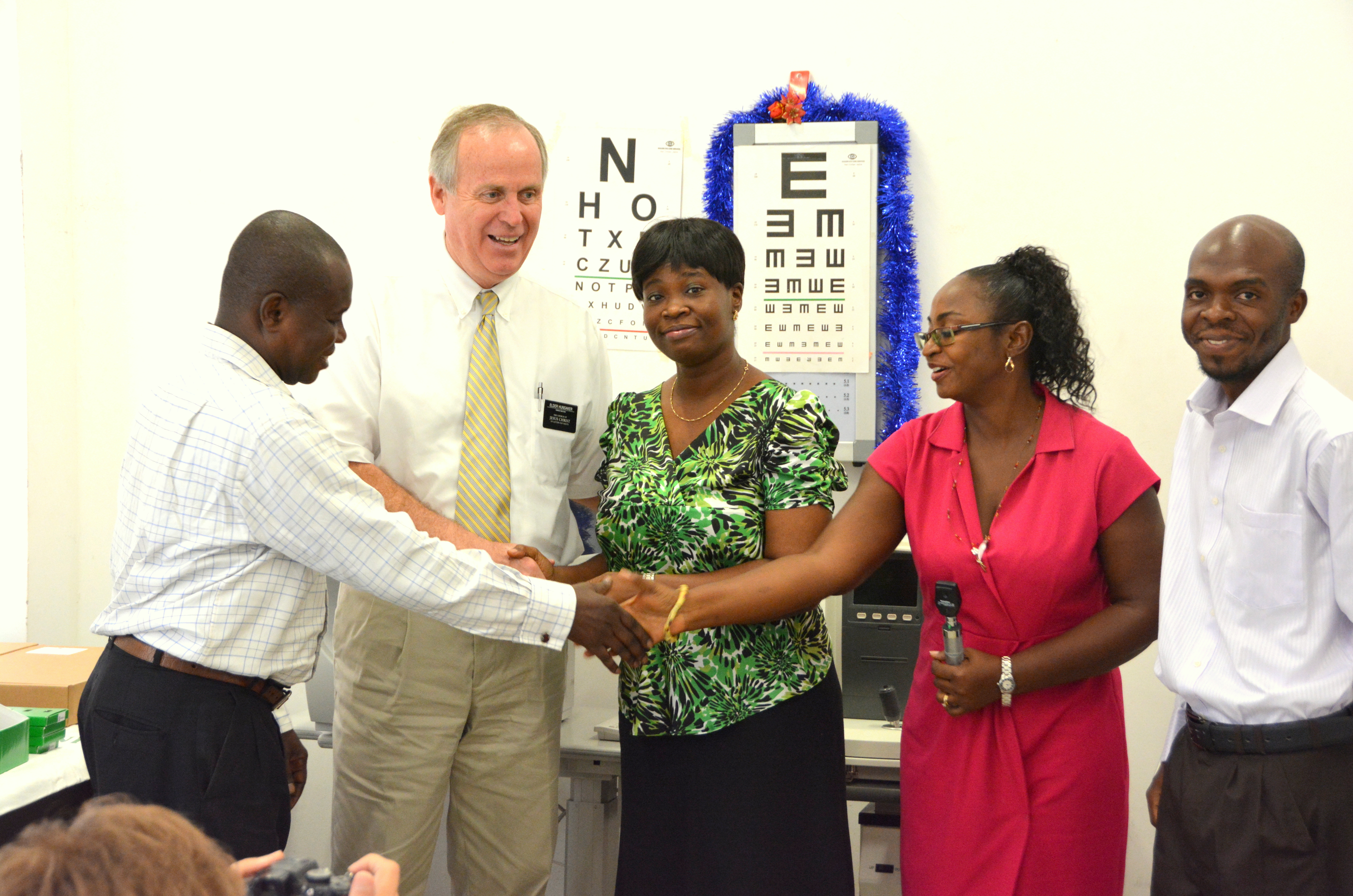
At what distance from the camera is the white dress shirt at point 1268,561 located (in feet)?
5.50

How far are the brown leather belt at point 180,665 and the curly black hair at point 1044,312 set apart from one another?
1.46m

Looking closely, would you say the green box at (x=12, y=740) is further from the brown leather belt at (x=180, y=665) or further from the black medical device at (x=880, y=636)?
the black medical device at (x=880, y=636)

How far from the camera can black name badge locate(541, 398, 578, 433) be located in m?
2.32

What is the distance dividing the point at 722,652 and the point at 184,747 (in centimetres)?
91

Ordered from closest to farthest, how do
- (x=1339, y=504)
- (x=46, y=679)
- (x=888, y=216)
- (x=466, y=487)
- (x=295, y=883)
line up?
(x=295, y=883), (x=1339, y=504), (x=466, y=487), (x=46, y=679), (x=888, y=216)

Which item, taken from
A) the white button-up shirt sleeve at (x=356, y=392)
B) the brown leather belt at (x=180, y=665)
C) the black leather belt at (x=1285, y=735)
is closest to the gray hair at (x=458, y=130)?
the white button-up shirt sleeve at (x=356, y=392)

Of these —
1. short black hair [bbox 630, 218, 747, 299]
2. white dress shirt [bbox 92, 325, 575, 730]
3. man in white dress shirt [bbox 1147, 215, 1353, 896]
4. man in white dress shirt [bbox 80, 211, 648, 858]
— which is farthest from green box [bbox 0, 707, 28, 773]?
man in white dress shirt [bbox 1147, 215, 1353, 896]

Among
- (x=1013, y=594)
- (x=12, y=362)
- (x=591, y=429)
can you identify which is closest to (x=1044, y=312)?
(x=1013, y=594)

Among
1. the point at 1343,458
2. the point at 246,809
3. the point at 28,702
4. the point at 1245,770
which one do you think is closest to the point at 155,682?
the point at 246,809

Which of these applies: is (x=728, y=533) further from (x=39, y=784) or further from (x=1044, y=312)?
(x=39, y=784)

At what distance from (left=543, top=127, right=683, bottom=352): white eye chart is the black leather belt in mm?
2121

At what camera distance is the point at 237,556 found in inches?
68.2

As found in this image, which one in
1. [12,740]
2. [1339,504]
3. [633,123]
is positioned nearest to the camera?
[1339,504]

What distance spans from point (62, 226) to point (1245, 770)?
376 centimetres
